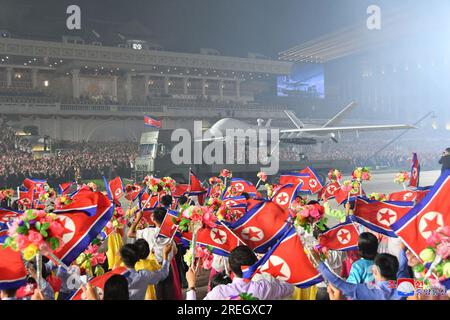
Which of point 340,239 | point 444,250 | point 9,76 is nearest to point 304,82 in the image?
point 9,76

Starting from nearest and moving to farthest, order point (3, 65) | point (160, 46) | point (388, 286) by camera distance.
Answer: point (388, 286), point (3, 65), point (160, 46)

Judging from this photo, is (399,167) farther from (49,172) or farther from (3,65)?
(3,65)

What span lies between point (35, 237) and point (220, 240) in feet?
7.95

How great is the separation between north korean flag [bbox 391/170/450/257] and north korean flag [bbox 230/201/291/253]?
1.81m

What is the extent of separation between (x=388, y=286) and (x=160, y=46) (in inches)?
2269

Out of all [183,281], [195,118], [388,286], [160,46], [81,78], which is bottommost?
[183,281]

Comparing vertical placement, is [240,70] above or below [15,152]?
above

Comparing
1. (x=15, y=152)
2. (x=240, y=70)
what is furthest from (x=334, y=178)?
(x=240, y=70)

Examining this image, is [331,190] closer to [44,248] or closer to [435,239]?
[435,239]

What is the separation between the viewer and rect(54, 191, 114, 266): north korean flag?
4853 millimetres

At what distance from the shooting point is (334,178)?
454 inches

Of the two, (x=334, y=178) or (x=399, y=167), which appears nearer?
(x=334, y=178)

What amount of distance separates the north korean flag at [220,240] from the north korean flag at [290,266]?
3.89 ft

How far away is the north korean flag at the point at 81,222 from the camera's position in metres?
4.85
